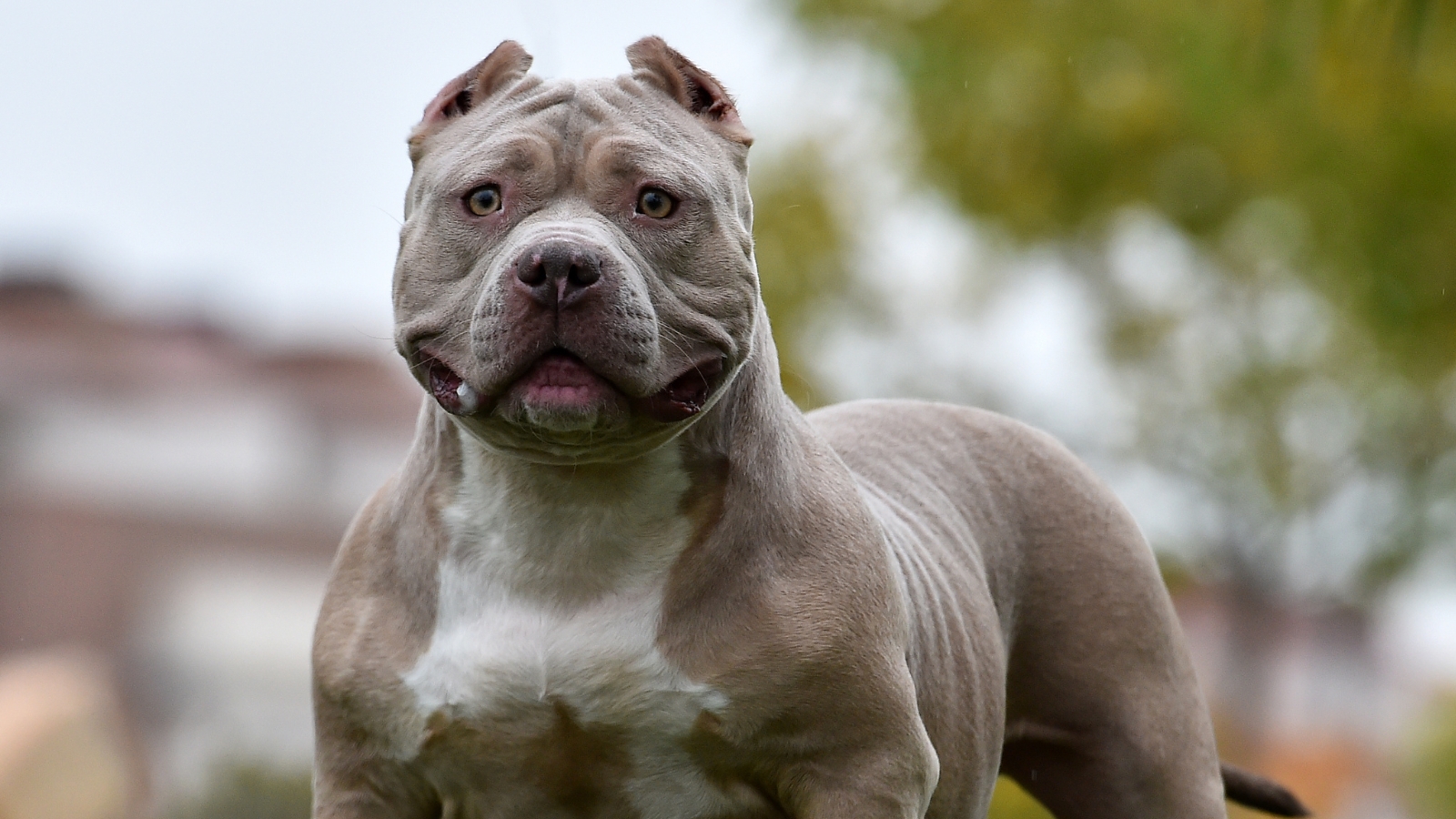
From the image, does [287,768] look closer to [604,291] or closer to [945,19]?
[604,291]

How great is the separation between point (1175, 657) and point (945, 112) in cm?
1647

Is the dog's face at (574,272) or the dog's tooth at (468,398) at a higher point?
the dog's face at (574,272)

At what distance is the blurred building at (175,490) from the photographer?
15258 mm

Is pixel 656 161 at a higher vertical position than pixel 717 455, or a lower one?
higher

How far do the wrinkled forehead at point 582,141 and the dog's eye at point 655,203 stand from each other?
3cm

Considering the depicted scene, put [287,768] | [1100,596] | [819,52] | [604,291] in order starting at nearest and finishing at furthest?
1. [604,291]
2. [1100,596]
3. [287,768]
4. [819,52]

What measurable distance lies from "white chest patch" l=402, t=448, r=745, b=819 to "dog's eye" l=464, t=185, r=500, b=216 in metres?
0.54

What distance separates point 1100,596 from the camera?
16.2 ft

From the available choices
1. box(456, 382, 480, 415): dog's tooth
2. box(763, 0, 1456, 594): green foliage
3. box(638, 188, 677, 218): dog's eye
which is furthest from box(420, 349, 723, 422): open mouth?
box(763, 0, 1456, 594): green foliage

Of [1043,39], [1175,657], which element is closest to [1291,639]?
[1043,39]

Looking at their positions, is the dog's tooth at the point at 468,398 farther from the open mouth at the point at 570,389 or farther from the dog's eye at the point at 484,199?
the dog's eye at the point at 484,199

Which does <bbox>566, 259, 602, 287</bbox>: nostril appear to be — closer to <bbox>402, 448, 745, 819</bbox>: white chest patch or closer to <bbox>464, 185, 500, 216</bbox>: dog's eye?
<bbox>464, 185, 500, 216</bbox>: dog's eye

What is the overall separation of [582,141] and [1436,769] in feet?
66.8

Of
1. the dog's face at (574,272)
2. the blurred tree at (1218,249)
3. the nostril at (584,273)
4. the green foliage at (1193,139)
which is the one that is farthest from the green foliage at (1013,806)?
the nostril at (584,273)
